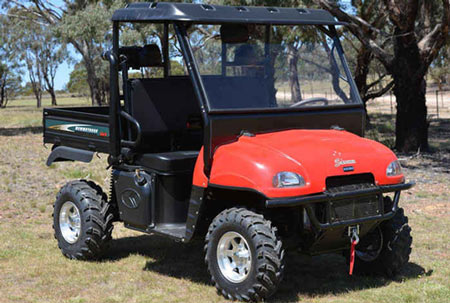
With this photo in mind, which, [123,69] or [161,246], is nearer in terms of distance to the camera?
[123,69]

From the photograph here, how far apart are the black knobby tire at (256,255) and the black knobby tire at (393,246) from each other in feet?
4.15

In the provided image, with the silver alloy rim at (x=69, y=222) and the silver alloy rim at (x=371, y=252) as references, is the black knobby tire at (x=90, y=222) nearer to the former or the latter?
the silver alloy rim at (x=69, y=222)

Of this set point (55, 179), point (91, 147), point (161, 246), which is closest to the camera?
point (91, 147)

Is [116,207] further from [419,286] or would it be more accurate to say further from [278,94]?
[419,286]

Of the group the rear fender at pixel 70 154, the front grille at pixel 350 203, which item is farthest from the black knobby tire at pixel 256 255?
the rear fender at pixel 70 154

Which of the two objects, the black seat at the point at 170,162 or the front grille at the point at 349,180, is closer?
the front grille at the point at 349,180

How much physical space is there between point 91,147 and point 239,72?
1.75m

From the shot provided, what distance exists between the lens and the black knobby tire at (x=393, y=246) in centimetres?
627

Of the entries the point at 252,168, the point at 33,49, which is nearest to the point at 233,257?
the point at 252,168

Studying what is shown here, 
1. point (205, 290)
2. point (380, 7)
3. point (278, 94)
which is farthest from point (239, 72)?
point (380, 7)

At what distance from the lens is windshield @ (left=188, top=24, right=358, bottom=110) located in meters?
6.41

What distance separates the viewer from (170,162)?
20.9 ft

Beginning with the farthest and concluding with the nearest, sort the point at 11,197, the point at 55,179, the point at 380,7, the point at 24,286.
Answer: the point at 380,7, the point at 55,179, the point at 11,197, the point at 24,286

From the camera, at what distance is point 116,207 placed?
730 cm
